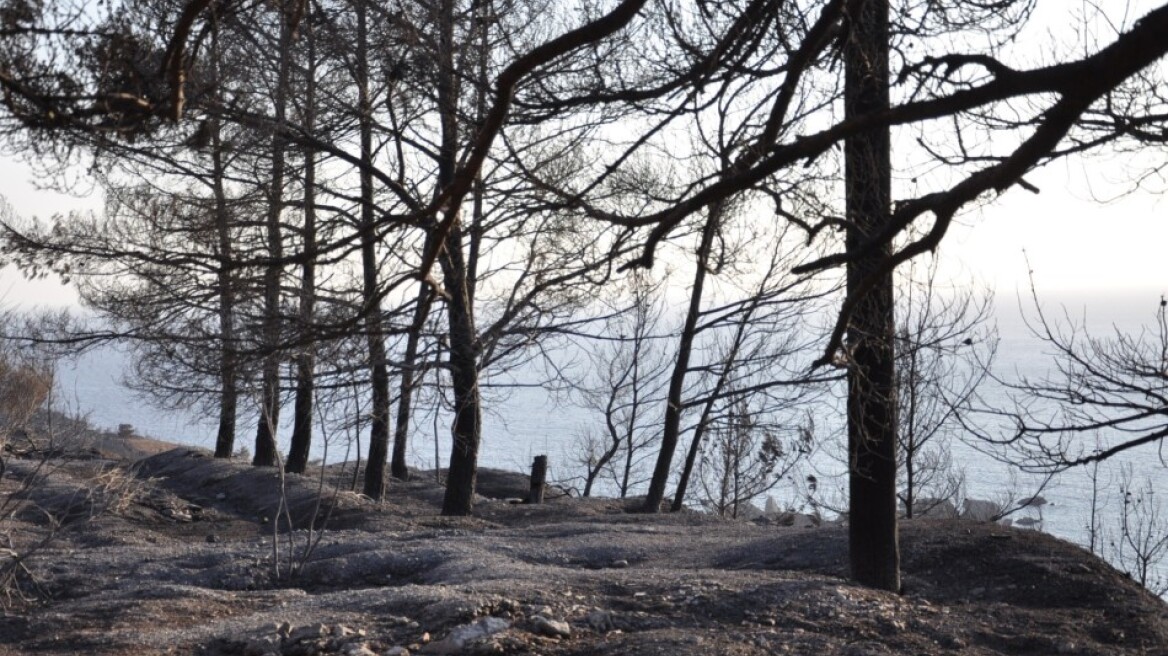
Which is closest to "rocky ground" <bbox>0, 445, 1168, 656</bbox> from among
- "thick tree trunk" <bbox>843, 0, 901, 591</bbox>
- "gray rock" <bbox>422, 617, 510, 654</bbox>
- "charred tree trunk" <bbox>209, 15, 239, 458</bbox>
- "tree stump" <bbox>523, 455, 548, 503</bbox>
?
"gray rock" <bbox>422, 617, 510, 654</bbox>

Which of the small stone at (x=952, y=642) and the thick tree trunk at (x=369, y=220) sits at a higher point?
the thick tree trunk at (x=369, y=220)

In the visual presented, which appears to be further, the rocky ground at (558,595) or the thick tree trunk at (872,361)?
the thick tree trunk at (872,361)

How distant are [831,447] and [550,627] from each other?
1556 centimetres

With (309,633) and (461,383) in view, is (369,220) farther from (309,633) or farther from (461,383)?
(309,633)

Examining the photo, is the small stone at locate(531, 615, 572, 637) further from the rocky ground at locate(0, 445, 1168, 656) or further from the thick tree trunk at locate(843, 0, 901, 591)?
the thick tree trunk at locate(843, 0, 901, 591)

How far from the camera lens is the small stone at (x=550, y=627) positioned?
18.4 ft

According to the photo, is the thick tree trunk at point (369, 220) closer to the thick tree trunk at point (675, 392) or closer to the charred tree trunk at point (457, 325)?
the charred tree trunk at point (457, 325)

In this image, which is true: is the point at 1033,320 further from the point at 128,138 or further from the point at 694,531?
the point at 128,138

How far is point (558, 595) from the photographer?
251 inches

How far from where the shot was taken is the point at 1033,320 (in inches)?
452

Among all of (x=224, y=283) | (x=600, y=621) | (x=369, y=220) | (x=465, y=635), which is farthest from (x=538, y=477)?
(x=465, y=635)

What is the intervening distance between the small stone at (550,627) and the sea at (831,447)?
3.21m

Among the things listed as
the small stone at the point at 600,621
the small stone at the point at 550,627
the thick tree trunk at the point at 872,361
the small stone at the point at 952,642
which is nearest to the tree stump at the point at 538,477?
the thick tree trunk at the point at 872,361

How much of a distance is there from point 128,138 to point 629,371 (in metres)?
20.0
